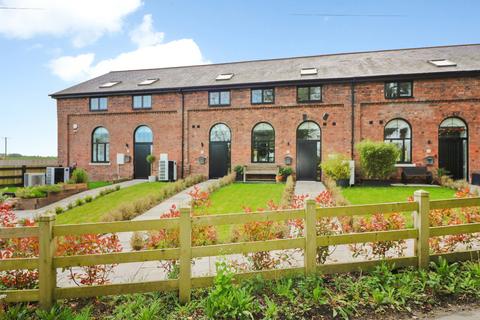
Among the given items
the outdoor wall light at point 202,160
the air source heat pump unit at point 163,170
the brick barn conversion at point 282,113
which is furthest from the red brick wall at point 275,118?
the air source heat pump unit at point 163,170

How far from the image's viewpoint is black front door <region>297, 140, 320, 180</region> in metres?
17.0

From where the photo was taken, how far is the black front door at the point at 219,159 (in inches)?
712

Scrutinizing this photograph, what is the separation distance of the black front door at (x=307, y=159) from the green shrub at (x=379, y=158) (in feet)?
9.74

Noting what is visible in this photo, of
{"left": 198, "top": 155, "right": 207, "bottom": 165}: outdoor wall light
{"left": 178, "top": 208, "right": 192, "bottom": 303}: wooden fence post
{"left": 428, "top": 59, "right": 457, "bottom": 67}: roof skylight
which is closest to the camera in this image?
{"left": 178, "top": 208, "right": 192, "bottom": 303}: wooden fence post

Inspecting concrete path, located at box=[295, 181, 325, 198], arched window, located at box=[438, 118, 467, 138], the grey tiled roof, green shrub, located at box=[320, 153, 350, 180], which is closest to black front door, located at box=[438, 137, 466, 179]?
arched window, located at box=[438, 118, 467, 138]

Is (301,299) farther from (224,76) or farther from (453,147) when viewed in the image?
(224,76)

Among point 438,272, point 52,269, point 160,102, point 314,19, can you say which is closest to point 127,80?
point 160,102

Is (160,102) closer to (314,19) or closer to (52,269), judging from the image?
(314,19)

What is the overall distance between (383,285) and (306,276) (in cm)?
104

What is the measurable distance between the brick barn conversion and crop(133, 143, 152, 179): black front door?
0.21 ft

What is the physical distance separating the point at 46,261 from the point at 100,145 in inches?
711

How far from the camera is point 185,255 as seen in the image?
355cm

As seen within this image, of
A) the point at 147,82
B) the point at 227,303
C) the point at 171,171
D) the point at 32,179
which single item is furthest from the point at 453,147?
the point at 32,179

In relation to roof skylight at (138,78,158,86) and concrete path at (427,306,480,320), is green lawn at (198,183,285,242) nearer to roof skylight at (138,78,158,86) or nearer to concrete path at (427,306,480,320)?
concrete path at (427,306,480,320)
